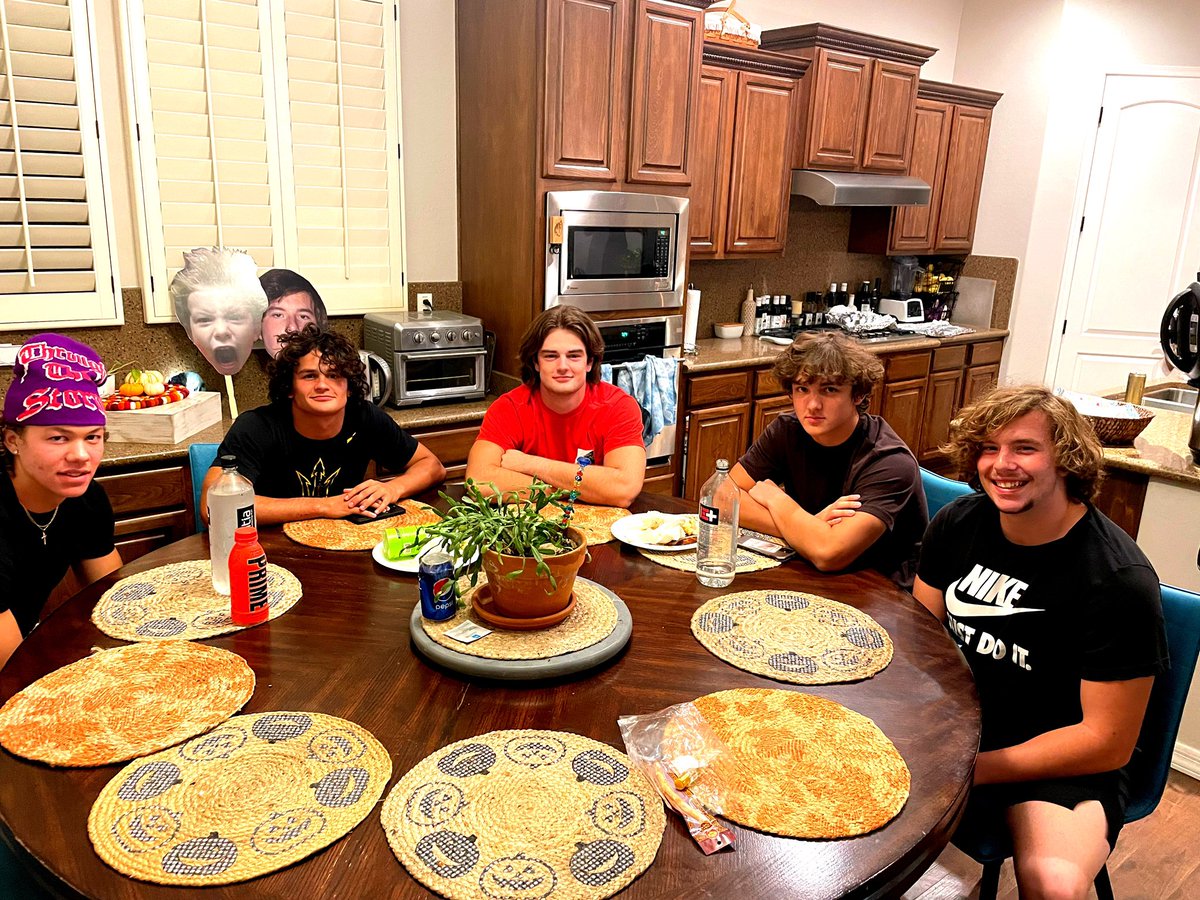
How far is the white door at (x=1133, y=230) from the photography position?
4934mm

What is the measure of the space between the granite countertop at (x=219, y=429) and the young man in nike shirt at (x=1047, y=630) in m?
2.06

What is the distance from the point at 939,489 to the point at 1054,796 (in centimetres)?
88

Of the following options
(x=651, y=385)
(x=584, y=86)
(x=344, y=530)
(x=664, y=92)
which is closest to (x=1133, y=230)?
(x=664, y=92)

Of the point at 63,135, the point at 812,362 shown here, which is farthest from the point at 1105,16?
the point at 63,135

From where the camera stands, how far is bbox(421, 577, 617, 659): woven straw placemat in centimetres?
137

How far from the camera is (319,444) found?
224cm

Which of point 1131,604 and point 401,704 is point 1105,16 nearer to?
point 1131,604

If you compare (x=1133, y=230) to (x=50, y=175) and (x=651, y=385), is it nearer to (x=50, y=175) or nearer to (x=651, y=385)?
(x=651, y=385)

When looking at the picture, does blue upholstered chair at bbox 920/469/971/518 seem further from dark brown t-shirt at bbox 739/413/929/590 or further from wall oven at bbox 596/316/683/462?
wall oven at bbox 596/316/683/462

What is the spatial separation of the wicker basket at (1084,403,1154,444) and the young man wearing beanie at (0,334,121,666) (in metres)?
2.79

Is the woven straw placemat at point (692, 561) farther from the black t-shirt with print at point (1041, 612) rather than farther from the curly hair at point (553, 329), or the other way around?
the curly hair at point (553, 329)

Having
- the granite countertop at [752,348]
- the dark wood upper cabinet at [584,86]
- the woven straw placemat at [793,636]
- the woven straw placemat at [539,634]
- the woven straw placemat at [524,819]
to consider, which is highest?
the dark wood upper cabinet at [584,86]

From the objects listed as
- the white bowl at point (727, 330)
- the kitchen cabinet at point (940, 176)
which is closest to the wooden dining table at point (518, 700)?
the white bowl at point (727, 330)

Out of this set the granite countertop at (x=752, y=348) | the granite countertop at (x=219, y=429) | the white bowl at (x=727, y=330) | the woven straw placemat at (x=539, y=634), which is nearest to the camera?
the woven straw placemat at (x=539, y=634)
